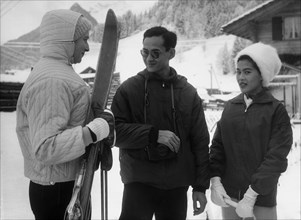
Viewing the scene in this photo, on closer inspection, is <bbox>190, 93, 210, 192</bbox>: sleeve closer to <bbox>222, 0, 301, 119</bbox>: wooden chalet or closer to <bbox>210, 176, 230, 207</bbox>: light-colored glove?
<bbox>210, 176, 230, 207</bbox>: light-colored glove

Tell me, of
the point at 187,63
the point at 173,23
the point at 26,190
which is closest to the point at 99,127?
the point at 26,190

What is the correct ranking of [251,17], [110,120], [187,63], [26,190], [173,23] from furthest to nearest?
[251,17] < [173,23] < [187,63] < [26,190] < [110,120]

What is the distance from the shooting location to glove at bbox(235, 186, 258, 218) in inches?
35.6

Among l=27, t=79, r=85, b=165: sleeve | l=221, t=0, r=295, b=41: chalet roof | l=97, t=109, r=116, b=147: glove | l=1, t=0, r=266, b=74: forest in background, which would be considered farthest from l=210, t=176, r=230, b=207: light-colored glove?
l=221, t=0, r=295, b=41: chalet roof

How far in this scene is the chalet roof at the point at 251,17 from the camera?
4.65 m

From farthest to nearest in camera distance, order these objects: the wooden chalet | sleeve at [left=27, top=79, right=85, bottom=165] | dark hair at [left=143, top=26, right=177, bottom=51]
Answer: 1. the wooden chalet
2. dark hair at [left=143, top=26, right=177, bottom=51]
3. sleeve at [left=27, top=79, right=85, bottom=165]

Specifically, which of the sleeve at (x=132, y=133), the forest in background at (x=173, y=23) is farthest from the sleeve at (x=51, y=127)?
the forest in background at (x=173, y=23)

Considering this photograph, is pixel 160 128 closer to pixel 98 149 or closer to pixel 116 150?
pixel 98 149

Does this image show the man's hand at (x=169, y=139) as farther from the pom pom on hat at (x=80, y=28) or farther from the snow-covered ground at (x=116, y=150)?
the snow-covered ground at (x=116, y=150)

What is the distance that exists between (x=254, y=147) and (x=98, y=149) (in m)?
0.45

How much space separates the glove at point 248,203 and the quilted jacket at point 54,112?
48cm

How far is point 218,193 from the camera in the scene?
0.98 m

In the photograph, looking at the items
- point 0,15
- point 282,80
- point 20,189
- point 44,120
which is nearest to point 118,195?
point 20,189

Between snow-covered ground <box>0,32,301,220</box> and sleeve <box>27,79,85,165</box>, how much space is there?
118cm
